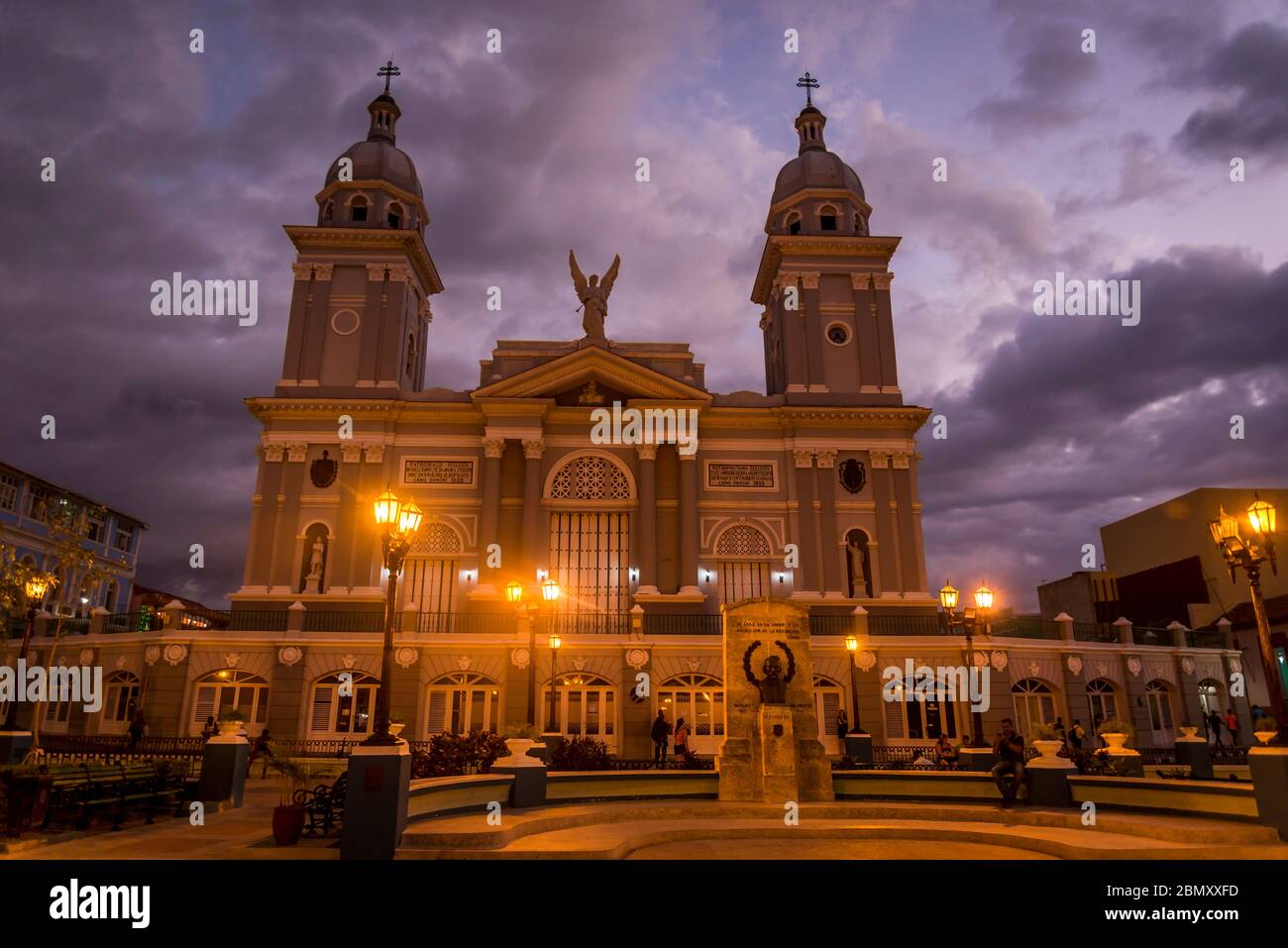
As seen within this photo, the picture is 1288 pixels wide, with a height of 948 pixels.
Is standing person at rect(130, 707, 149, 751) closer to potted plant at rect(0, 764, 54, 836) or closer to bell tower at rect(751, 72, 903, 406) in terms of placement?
potted plant at rect(0, 764, 54, 836)

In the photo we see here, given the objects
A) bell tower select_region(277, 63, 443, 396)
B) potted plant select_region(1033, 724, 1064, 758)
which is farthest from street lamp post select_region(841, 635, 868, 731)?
bell tower select_region(277, 63, 443, 396)

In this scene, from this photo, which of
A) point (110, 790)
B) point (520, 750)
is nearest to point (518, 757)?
point (520, 750)

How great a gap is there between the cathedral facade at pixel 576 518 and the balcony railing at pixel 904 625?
0.15 meters

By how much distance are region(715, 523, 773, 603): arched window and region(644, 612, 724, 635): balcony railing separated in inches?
141

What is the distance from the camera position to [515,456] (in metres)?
36.0

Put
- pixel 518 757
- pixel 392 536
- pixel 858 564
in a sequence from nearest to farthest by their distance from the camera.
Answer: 1. pixel 392 536
2. pixel 518 757
3. pixel 858 564

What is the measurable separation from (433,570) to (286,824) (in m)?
23.2

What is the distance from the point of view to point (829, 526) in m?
35.9

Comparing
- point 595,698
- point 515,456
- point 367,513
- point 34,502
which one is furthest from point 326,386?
point 34,502

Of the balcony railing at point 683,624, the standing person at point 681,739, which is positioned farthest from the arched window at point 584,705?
the balcony railing at point 683,624

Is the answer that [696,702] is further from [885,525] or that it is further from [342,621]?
[342,621]

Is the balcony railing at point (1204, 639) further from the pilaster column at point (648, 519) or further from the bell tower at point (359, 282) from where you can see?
the bell tower at point (359, 282)
